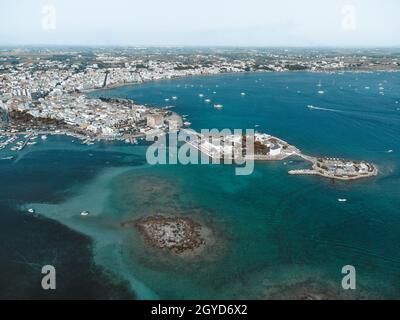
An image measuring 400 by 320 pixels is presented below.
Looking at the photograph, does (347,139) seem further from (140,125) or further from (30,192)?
(30,192)

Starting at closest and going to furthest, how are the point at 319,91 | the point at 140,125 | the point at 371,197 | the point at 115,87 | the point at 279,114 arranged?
1. the point at 371,197
2. the point at 140,125
3. the point at 279,114
4. the point at 319,91
5. the point at 115,87

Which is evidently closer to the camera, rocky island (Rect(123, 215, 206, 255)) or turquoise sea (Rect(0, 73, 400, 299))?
turquoise sea (Rect(0, 73, 400, 299))

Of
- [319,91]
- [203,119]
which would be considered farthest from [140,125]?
[319,91]

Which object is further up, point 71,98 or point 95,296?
point 71,98

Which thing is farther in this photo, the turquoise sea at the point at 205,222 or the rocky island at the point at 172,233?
the rocky island at the point at 172,233

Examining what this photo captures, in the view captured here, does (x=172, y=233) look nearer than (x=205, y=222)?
Yes

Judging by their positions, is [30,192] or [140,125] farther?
[140,125]
